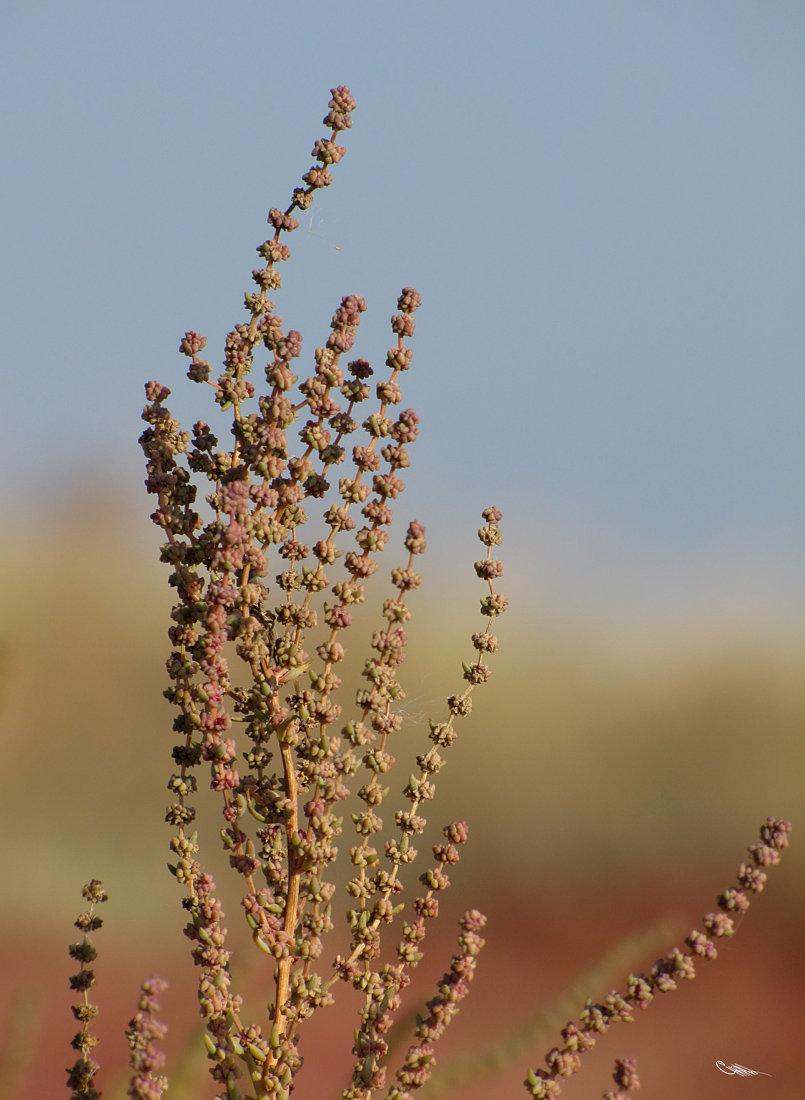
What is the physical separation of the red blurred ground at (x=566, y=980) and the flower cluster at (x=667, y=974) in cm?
151

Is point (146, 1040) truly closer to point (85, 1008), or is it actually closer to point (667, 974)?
point (85, 1008)

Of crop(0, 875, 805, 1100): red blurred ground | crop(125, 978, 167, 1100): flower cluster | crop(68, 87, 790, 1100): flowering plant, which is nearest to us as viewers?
crop(125, 978, 167, 1100): flower cluster

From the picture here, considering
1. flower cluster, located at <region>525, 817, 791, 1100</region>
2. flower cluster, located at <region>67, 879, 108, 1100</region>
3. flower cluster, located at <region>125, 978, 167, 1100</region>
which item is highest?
flower cluster, located at <region>525, 817, 791, 1100</region>

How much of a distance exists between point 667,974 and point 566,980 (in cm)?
214

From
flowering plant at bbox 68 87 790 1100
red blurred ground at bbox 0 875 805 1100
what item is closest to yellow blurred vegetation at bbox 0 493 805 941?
red blurred ground at bbox 0 875 805 1100

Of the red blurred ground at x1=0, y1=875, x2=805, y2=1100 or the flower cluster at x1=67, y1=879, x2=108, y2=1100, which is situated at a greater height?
the flower cluster at x1=67, y1=879, x2=108, y2=1100

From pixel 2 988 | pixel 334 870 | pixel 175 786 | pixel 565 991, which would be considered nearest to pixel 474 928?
pixel 565 991

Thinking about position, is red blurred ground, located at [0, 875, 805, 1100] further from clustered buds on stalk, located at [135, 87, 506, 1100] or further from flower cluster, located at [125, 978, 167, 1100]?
flower cluster, located at [125, 978, 167, 1100]

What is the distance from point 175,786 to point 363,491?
22 cm

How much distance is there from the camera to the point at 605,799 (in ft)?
13.8

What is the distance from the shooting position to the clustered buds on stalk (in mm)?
559

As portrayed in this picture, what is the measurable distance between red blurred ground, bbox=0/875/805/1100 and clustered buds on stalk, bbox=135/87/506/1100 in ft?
4.84

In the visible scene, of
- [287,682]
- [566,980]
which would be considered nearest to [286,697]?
[287,682]

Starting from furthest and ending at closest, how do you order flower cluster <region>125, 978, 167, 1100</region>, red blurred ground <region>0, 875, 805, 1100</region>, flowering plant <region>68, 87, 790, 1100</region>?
red blurred ground <region>0, 875, 805, 1100</region> < flowering plant <region>68, 87, 790, 1100</region> < flower cluster <region>125, 978, 167, 1100</region>
